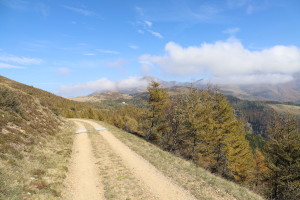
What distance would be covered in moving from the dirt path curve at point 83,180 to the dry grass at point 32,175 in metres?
0.57

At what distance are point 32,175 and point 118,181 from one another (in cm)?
554

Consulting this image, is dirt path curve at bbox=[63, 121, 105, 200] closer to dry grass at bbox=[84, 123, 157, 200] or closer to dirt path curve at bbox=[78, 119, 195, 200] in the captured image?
dry grass at bbox=[84, 123, 157, 200]

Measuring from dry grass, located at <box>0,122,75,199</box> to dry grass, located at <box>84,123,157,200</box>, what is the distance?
9.39ft

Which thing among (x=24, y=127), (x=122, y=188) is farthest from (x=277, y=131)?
(x=24, y=127)

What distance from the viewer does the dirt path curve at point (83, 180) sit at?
31.7 feet

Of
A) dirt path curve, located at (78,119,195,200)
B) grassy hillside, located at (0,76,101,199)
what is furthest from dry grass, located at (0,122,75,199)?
dirt path curve, located at (78,119,195,200)

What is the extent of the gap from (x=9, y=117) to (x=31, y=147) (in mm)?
5394

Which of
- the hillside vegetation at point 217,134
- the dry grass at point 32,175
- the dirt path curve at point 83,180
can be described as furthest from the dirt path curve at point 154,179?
the hillside vegetation at point 217,134

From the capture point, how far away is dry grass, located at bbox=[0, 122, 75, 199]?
27.2 feet

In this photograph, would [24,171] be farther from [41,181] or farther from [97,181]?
[97,181]

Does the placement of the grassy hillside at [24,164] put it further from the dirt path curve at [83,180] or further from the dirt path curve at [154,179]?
the dirt path curve at [154,179]

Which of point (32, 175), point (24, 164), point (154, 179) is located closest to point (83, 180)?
point (32, 175)

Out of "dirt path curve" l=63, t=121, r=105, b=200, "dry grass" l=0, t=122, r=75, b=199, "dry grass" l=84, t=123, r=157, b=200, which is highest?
"dry grass" l=0, t=122, r=75, b=199

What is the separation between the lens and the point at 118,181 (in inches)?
448
